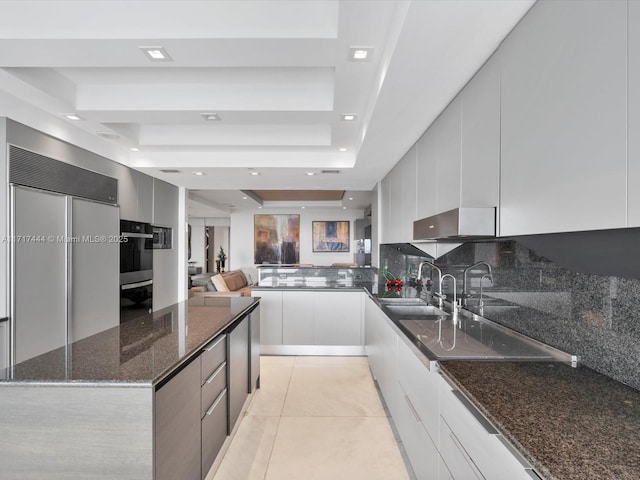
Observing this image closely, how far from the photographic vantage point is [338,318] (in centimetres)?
446

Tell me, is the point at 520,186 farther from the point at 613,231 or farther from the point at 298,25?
the point at 298,25

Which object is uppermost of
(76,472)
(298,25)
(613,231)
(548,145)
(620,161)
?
(298,25)

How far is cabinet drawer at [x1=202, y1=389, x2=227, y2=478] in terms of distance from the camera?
6.14ft

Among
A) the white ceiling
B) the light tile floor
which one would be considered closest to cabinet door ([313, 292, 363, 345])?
the light tile floor

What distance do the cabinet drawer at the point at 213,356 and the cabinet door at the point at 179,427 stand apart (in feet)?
0.30

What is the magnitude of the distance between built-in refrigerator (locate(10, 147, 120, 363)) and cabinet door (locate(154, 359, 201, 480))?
160 centimetres

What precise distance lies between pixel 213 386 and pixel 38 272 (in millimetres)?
1688

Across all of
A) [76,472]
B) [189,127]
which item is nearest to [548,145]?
[76,472]

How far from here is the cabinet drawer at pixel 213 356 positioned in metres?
1.86

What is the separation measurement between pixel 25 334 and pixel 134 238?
155 cm

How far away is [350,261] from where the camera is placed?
911cm

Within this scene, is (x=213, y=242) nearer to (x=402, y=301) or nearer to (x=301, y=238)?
(x=301, y=238)

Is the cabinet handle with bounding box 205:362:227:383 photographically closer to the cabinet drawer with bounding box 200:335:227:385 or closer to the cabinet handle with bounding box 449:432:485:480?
the cabinet drawer with bounding box 200:335:227:385

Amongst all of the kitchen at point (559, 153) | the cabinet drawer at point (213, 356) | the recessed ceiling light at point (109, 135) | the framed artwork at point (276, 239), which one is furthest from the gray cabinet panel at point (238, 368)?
the framed artwork at point (276, 239)
